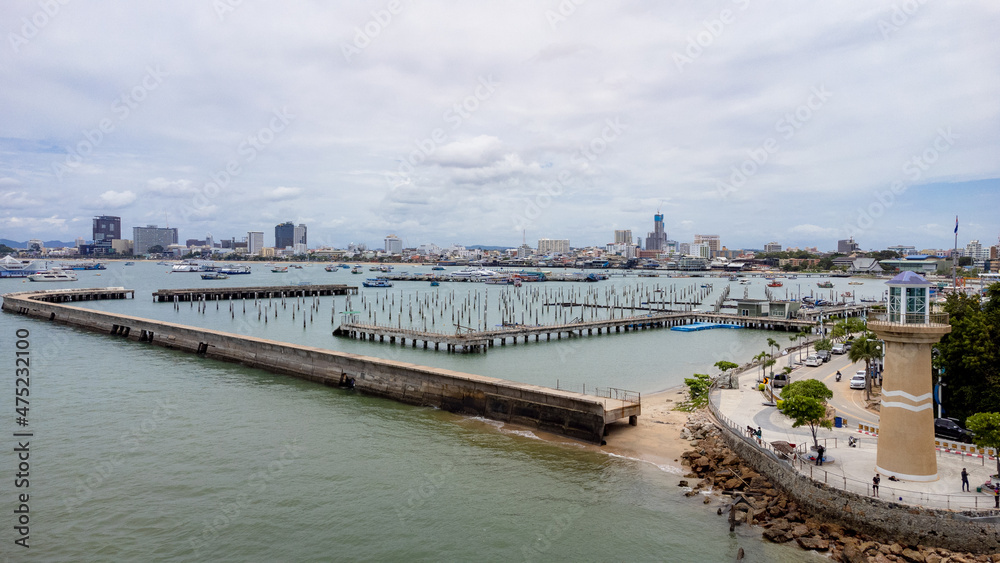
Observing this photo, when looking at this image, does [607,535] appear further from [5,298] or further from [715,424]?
[5,298]

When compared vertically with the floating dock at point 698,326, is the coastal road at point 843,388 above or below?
above

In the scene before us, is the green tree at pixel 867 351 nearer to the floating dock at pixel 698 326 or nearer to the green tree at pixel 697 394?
the green tree at pixel 697 394

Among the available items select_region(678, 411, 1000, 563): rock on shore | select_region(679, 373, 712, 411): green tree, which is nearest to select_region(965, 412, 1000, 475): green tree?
select_region(678, 411, 1000, 563): rock on shore

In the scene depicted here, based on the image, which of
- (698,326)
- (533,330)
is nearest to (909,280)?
(533,330)

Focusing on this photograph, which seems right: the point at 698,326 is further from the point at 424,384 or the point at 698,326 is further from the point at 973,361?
the point at 973,361

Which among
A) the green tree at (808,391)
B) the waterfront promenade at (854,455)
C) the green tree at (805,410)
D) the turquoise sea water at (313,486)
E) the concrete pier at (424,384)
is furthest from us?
the concrete pier at (424,384)

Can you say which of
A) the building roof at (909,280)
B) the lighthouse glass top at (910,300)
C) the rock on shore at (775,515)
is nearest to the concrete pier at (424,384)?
the rock on shore at (775,515)

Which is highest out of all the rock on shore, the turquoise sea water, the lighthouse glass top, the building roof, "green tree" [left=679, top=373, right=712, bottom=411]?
the building roof

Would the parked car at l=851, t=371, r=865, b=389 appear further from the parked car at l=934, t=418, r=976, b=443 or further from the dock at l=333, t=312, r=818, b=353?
the dock at l=333, t=312, r=818, b=353
